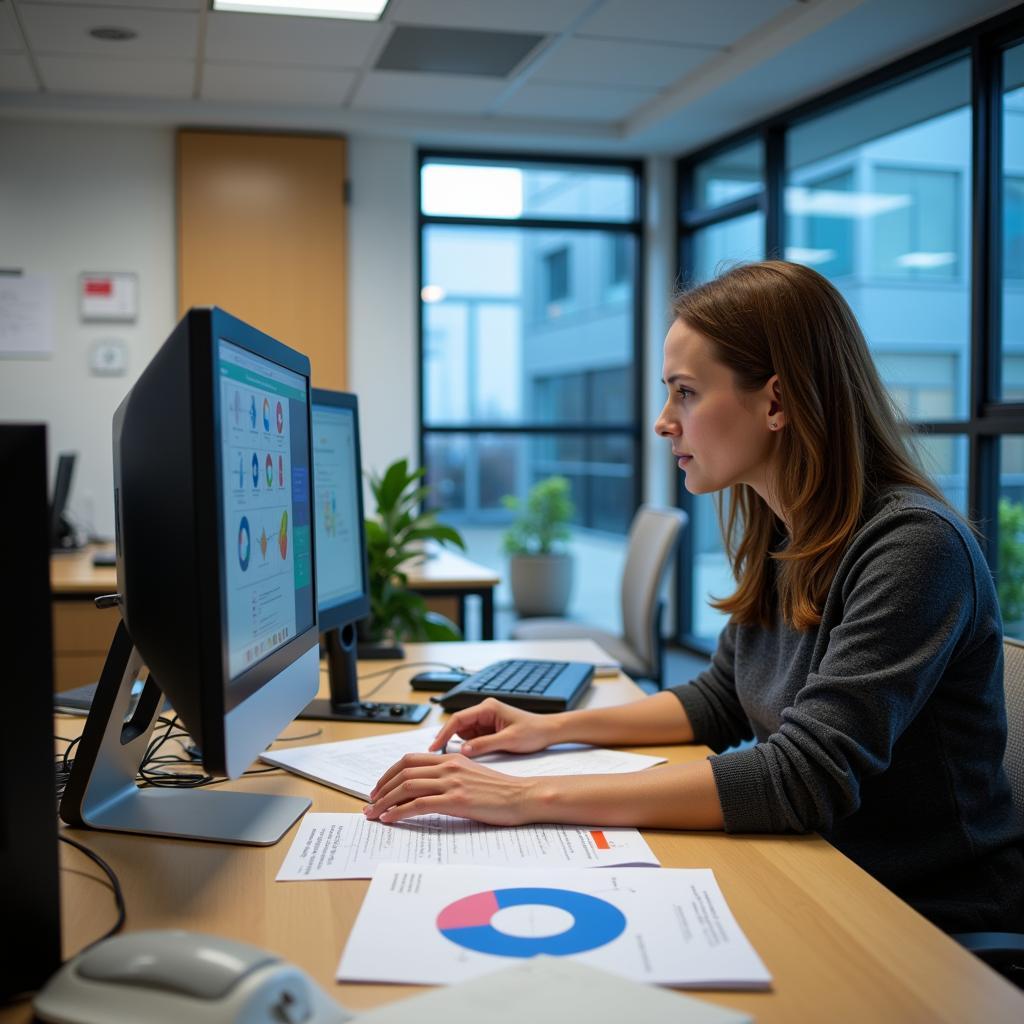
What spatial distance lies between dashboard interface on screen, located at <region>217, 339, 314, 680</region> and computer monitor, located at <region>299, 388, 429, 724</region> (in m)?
0.32

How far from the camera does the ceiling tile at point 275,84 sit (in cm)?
411

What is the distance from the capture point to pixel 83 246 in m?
4.75

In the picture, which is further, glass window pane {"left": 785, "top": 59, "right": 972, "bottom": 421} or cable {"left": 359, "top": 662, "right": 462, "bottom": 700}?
glass window pane {"left": 785, "top": 59, "right": 972, "bottom": 421}

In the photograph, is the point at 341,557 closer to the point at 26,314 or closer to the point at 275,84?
the point at 275,84

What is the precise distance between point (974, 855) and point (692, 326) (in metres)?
0.69

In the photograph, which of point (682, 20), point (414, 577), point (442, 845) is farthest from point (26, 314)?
point (442, 845)

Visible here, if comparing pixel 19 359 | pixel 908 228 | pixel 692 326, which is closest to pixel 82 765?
pixel 692 326

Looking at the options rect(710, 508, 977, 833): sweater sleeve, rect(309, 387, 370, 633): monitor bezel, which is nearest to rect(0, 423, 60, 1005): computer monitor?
rect(710, 508, 977, 833): sweater sleeve

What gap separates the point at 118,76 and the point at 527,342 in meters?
2.27

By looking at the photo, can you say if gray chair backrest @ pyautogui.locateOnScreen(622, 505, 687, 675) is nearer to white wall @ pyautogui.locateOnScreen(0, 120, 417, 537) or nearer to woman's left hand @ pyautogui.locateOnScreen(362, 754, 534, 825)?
woman's left hand @ pyautogui.locateOnScreen(362, 754, 534, 825)

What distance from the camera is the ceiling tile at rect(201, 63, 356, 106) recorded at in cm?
411

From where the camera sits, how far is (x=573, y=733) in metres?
1.35

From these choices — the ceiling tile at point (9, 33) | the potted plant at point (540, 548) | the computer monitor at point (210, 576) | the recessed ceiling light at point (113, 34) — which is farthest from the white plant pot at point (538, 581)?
the computer monitor at point (210, 576)

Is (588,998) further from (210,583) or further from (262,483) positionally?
(262,483)
